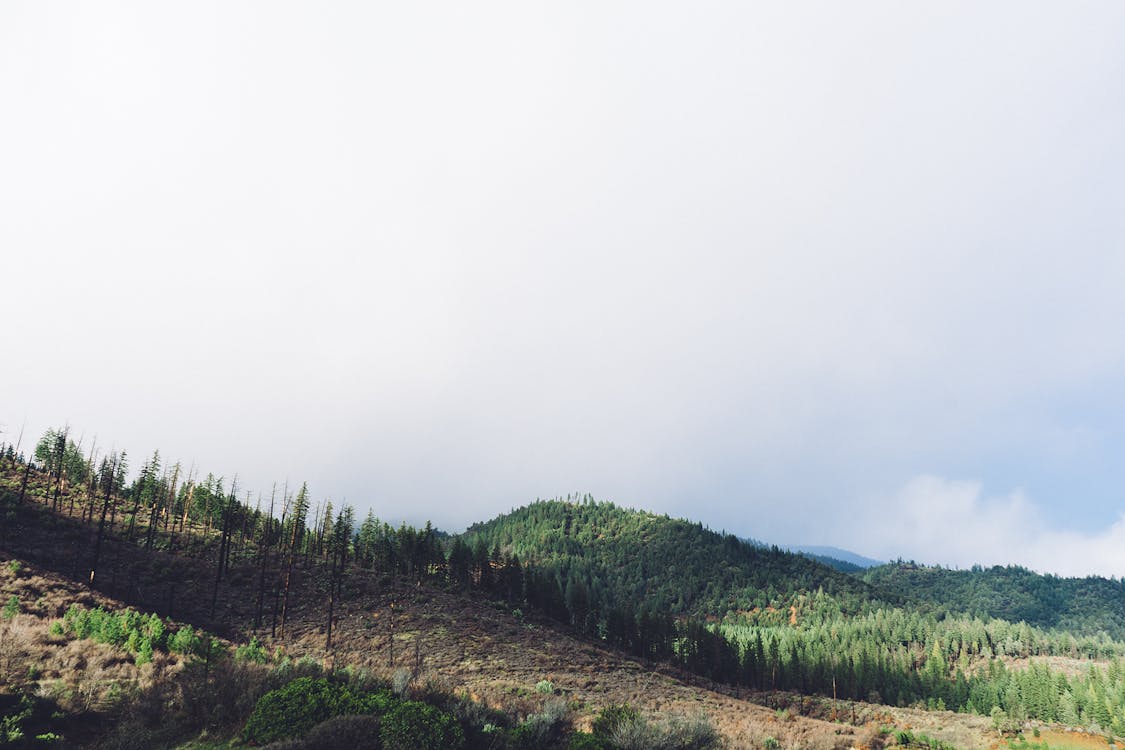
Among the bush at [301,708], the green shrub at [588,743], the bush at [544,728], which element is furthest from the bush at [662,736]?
the bush at [301,708]

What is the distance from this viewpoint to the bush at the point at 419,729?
15414mm

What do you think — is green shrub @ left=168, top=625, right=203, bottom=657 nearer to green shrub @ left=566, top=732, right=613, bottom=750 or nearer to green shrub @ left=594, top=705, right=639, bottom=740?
green shrub @ left=594, top=705, right=639, bottom=740

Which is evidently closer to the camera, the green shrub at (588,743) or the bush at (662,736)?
the green shrub at (588,743)

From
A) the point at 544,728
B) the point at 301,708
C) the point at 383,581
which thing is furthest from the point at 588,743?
the point at 383,581

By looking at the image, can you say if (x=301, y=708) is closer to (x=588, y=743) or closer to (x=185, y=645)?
(x=588, y=743)

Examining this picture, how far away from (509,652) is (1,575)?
4549cm

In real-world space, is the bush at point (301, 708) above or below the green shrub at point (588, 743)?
above

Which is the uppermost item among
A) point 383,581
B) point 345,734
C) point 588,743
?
point 345,734

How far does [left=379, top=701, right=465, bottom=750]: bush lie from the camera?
15414mm

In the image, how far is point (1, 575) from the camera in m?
40.2

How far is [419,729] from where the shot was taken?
1593 centimetres

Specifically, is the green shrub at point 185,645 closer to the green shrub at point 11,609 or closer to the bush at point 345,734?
the green shrub at point 11,609

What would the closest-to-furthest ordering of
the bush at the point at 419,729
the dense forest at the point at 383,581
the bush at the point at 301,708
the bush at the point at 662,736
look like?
the bush at the point at 419,729, the bush at the point at 301,708, the bush at the point at 662,736, the dense forest at the point at 383,581

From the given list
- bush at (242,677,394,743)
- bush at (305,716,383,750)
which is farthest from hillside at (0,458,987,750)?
bush at (305,716,383,750)
